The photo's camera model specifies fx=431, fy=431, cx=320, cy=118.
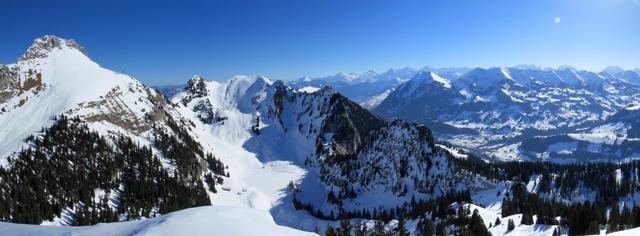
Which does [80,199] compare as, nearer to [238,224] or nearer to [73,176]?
[73,176]

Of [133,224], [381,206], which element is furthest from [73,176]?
[133,224]

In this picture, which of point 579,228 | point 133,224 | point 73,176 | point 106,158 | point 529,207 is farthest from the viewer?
point 106,158

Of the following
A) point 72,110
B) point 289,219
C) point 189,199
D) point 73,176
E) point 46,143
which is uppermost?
point 72,110

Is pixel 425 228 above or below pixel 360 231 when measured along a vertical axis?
below

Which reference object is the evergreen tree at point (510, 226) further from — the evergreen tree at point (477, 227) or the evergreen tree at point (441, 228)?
the evergreen tree at point (441, 228)

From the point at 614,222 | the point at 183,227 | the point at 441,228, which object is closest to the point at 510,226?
the point at 441,228

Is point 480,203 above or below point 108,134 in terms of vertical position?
below

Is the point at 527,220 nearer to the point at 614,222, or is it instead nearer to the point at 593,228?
the point at 614,222

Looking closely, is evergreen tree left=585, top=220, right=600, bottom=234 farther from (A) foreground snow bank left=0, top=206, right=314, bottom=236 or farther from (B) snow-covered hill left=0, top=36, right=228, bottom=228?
(B) snow-covered hill left=0, top=36, right=228, bottom=228

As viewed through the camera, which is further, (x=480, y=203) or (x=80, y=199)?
(x=480, y=203)
